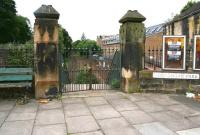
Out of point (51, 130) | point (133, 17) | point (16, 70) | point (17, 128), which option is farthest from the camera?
point (133, 17)

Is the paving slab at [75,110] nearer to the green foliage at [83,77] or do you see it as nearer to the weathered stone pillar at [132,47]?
the weathered stone pillar at [132,47]

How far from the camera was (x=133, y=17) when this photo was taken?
27.8 feet

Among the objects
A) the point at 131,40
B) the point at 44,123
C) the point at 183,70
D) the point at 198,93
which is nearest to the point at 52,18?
the point at 131,40

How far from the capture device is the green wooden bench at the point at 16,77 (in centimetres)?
780

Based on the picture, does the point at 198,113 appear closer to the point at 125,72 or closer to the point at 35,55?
the point at 125,72

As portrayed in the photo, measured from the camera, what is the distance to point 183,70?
866cm

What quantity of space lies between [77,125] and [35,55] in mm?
3131

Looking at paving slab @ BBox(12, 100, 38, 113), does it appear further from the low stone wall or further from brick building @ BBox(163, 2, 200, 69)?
brick building @ BBox(163, 2, 200, 69)

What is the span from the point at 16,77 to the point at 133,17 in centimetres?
416

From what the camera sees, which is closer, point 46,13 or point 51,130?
point 51,130

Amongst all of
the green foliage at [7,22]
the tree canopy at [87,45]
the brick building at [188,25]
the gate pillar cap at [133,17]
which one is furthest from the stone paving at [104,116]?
the green foliage at [7,22]

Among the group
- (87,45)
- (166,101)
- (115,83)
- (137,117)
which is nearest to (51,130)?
(137,117)

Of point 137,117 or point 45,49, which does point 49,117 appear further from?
point 45,49

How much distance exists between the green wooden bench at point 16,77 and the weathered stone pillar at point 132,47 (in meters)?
3.13
